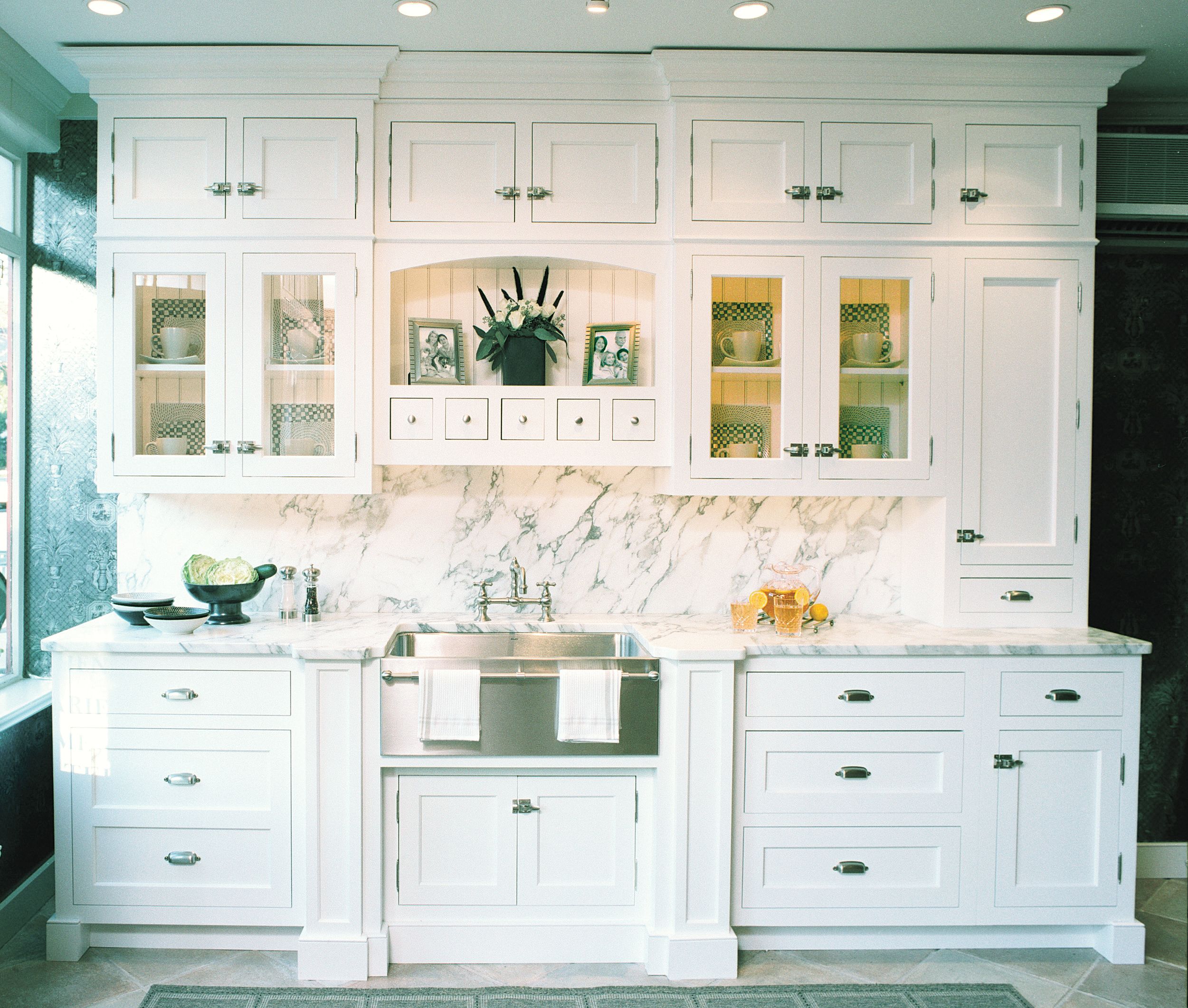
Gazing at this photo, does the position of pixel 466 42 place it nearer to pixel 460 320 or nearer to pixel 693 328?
pixel 460 320

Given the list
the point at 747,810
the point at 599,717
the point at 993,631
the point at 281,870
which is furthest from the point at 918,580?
the point at 281,870

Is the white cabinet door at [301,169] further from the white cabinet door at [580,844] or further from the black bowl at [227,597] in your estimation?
the white cabinet door at [580,844]

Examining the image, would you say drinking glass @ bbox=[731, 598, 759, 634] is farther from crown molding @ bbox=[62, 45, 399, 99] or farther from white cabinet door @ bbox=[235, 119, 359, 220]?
crown molding @ bbox=[62, 45, 399, 99]

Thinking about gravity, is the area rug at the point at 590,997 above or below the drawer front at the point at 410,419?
below

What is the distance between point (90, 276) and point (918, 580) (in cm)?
298

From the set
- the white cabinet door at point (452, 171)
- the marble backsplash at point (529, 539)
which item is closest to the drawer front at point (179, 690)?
the marble backsplash at point (529, 539)

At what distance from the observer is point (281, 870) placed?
2518 millimetres

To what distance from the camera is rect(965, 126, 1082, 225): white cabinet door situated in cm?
272

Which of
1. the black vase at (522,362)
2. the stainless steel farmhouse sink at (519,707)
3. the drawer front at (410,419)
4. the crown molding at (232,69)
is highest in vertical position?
the crown molding at (232,69)

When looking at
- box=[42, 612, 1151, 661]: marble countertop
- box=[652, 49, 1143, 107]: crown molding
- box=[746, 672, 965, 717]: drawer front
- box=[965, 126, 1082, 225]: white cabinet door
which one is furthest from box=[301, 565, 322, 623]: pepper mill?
box=[965, 126, 1082, 225]: white cabinet door

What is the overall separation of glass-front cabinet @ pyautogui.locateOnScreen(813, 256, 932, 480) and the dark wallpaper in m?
0.82

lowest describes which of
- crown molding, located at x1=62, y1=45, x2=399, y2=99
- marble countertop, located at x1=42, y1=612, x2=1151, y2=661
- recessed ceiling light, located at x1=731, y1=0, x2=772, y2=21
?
marble countertop, located at x1=42, y1=612, x2=1151, y2=661

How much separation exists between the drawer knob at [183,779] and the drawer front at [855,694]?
1583mm

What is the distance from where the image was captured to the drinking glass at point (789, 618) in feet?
8.76
